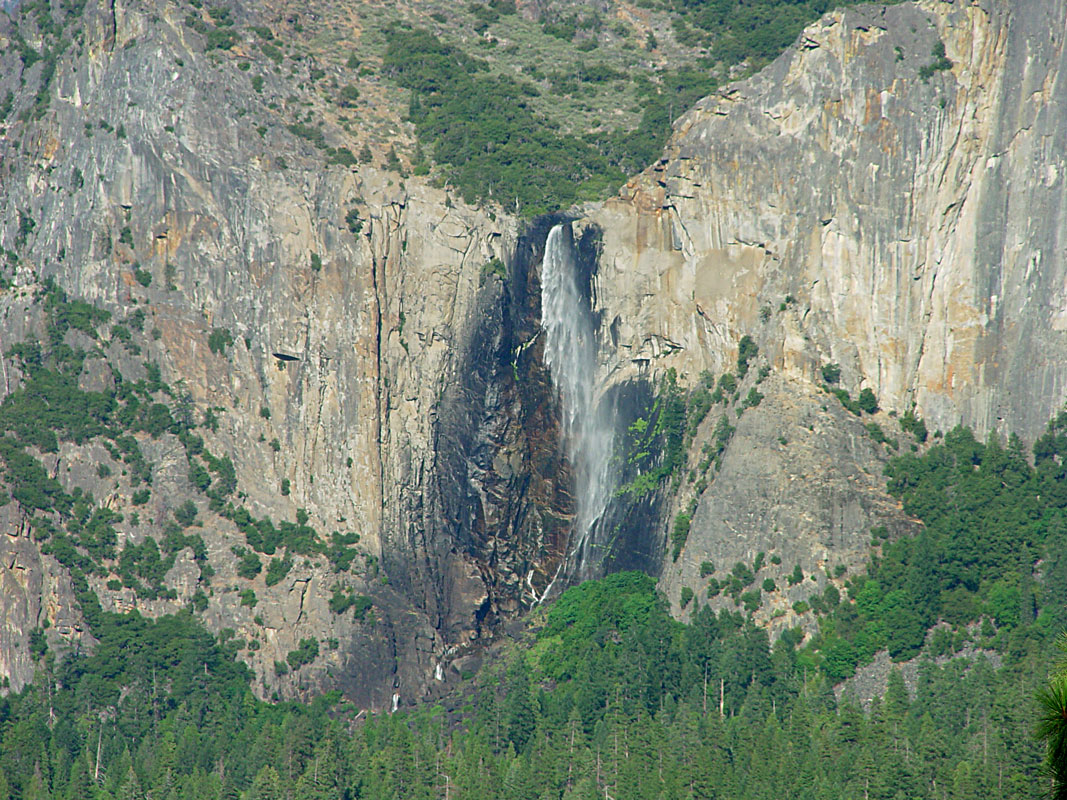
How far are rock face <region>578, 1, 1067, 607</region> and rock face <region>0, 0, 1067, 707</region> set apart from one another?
0.54 ft

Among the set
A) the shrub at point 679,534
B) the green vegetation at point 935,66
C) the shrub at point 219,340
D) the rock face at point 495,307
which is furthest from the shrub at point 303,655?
the green vegetation at point 935,66

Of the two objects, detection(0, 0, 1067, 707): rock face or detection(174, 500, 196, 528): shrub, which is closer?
detection(0, 0, 1067, 707): rock face

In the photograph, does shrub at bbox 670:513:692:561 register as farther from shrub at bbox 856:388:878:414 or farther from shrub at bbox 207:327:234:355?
shrub at bbox 207:327:234:355

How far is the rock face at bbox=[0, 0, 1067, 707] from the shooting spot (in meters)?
115

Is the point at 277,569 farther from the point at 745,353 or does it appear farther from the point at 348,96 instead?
the point at 348,96

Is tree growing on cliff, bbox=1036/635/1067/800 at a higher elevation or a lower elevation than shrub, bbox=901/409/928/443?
lower

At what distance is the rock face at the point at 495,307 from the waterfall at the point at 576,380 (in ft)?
3.15

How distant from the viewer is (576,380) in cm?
12525

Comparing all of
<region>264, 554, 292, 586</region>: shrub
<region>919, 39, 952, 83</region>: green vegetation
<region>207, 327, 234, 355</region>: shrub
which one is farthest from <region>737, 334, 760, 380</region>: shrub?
<region>207, 327, 234, 355</region>: shrub

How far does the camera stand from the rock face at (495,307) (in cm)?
11494

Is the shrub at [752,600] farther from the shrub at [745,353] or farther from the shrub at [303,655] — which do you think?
the shrub at [303,655]

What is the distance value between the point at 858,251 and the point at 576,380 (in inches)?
766

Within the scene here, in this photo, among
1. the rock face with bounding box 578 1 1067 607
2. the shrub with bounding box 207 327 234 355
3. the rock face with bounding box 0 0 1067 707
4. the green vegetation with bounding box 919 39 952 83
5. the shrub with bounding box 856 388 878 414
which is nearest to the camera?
the rock face with bounding box 578 1 1067 607

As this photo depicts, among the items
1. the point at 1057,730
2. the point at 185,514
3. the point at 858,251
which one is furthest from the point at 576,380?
the point at 1057,730
